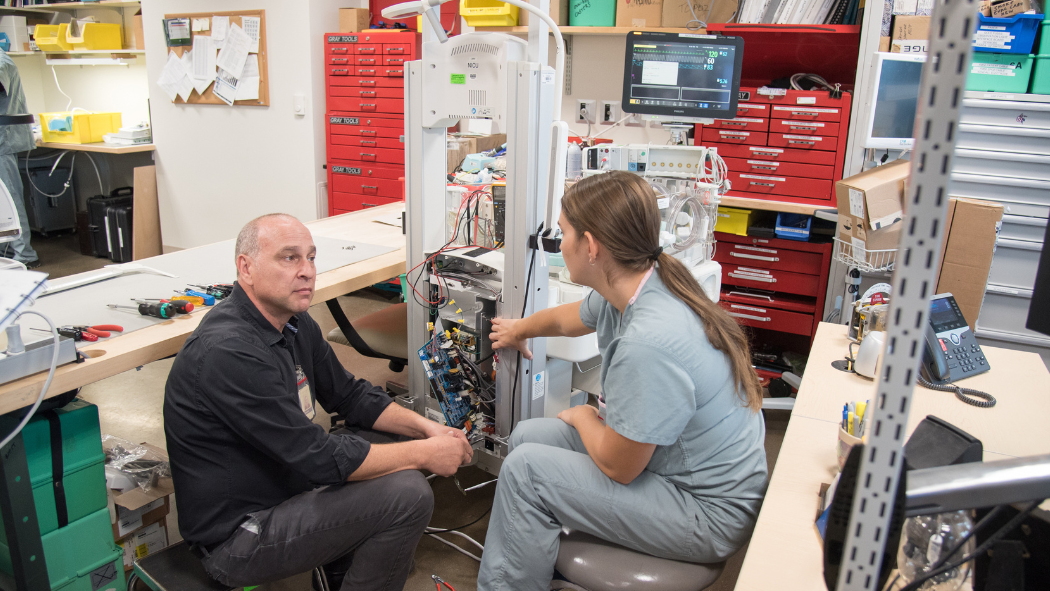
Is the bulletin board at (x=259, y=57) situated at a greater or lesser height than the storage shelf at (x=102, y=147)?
greater

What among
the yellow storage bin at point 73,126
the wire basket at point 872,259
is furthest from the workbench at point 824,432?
the yellow storage bin at point 73,126

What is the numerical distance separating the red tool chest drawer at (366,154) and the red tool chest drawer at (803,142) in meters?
2.14

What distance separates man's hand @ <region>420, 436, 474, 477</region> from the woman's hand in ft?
Answer: 0.94

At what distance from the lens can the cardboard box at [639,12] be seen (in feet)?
11.3

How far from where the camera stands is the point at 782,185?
3143 mm

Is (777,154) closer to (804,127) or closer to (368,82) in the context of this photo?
(804,127)

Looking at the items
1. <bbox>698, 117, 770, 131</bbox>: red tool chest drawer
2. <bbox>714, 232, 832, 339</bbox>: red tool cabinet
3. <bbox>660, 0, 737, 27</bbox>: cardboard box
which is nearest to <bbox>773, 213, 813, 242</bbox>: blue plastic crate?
<bbox>714, 232, 832, 339</bbox>: red tool cabinet

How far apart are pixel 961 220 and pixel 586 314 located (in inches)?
68.3

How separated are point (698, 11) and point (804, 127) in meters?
0.85

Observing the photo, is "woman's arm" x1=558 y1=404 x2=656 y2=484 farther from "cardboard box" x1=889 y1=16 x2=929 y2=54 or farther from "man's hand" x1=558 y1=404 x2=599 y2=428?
"cardboard box" x1=889 y1=16 x2=929 y2=54

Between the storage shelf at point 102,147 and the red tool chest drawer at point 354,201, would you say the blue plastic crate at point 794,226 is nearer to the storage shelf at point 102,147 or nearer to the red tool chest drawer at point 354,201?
the red tool chest drawer at point 354,201

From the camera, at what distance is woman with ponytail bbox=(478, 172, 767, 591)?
125cm

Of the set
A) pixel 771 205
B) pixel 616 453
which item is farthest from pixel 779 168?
pixel 616 453

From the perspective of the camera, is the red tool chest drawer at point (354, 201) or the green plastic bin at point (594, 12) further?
the red tool chest drawer at point (354, 201)
